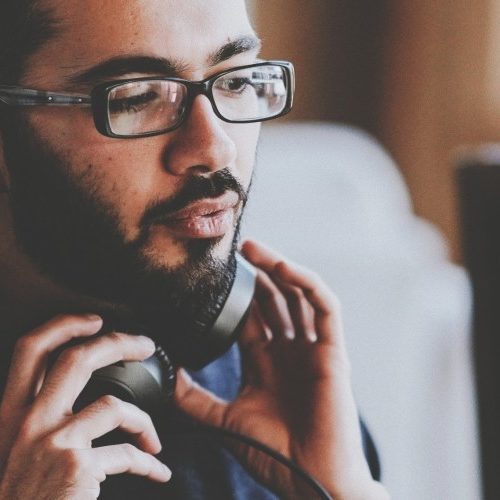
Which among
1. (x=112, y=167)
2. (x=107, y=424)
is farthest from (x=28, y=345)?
(x=112, y=167)

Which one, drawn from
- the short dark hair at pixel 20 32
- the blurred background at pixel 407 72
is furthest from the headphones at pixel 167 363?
the blurred background at pixel 407 72

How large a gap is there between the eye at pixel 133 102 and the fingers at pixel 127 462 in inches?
14.7

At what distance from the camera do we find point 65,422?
0.92m

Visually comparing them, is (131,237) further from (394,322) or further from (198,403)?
(394,322)

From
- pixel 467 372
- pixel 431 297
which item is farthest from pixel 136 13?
pixel 467 372

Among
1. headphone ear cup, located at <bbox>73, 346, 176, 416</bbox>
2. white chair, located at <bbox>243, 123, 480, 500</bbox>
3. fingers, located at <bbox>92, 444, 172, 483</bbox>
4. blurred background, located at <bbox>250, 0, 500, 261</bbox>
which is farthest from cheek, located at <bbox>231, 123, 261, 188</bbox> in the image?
blurred background, located at <bbox>250, 0, 500, 261</bbox>

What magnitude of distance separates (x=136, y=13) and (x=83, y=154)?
174mm

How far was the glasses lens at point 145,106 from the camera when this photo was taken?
0.95 metres

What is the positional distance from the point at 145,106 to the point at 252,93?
16 cm

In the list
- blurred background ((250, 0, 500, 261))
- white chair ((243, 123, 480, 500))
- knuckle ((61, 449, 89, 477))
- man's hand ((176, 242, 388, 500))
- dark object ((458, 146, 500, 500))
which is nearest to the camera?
knuckle ((61, 449, 89, 477))

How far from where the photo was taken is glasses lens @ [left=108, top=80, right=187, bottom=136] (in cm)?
95

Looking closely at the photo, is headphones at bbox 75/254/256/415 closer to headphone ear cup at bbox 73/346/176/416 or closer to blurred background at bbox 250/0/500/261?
headphone ear cup at bbox 73/346/176/416

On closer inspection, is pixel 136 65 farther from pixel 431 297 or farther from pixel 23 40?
pixel 431 297

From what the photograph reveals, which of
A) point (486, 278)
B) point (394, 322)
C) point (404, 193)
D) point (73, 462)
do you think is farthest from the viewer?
point (404, 193)
